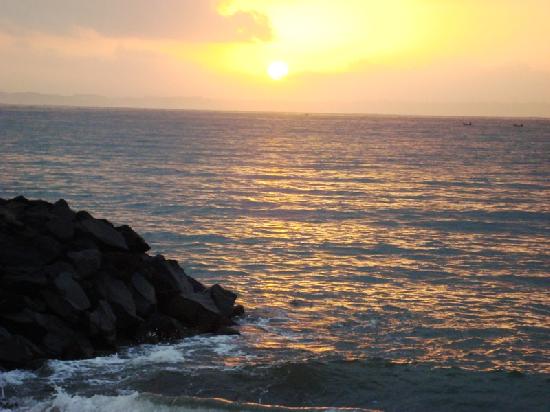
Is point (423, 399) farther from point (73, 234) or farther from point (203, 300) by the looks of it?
point (73, 234)

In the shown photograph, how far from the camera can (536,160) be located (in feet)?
295

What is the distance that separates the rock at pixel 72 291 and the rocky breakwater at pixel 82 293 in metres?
0.02

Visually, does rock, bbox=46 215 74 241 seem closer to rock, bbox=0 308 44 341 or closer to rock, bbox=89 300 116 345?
rock, bbox=89 300 116 345

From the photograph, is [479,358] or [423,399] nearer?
[423,399]

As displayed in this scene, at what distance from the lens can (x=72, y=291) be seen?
53.7 ft

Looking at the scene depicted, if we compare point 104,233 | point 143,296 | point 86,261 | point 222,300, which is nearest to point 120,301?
point 143,296

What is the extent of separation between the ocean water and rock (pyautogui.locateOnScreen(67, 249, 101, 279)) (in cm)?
211

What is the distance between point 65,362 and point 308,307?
7.53 meters

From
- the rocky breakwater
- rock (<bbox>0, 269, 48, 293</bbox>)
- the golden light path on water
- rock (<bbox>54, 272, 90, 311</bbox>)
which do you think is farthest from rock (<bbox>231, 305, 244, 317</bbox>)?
rock (<bbox>0, 269, 48, 293</bbox>)

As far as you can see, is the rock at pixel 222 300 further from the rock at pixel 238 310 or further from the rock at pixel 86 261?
the rock at pixel 86 261

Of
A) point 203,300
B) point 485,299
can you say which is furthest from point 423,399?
point 485,299

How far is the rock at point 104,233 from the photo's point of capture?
1862cm

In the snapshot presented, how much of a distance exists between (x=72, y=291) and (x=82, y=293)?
21cm

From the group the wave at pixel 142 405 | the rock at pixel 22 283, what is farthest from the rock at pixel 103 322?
the wave at pixel 142 405
